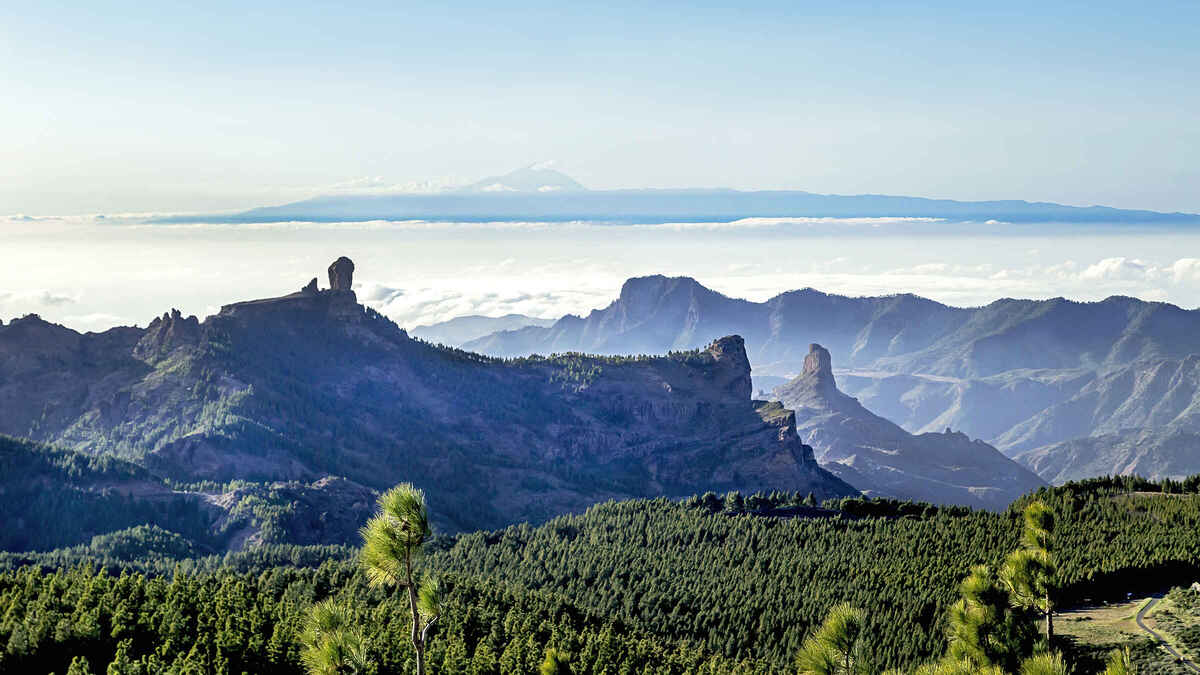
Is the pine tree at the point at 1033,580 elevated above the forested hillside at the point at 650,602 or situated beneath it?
elevated above

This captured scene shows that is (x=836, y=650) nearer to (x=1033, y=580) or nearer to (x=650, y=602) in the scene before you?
(x=1033, y=580)

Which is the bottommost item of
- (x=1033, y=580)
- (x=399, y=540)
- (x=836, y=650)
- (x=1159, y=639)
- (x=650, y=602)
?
(x=650, y=602)

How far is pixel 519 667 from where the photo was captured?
115 metres

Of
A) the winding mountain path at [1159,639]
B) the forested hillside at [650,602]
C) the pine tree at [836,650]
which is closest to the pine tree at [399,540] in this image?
the pine tree at [836,650]

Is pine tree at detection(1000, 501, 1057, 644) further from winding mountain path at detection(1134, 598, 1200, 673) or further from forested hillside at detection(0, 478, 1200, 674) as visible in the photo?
winding mountain path at detection(1134, 598, 1200, 673)

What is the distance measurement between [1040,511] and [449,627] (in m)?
73.3

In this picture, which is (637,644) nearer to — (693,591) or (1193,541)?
(693,591)

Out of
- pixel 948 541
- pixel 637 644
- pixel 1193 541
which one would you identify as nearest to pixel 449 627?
pixel 637 644

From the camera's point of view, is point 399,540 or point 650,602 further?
point 650,602

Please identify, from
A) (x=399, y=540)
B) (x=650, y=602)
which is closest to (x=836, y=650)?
(x=399, y=540)

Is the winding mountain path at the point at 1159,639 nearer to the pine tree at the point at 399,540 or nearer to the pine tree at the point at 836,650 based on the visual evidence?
the pine tree at the point at 836,650

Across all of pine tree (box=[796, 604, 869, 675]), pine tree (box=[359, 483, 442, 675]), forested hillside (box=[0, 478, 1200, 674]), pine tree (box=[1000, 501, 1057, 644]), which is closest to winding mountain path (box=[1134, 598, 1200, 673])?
forested hillside (box=[0, 478, 1200, 674])

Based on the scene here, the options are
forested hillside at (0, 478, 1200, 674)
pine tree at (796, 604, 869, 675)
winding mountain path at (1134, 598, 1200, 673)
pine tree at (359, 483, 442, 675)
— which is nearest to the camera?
pine tree at (359, 483, 442, 675)

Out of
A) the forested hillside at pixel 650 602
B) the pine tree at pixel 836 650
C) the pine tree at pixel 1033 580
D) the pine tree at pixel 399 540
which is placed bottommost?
the forested hillside at pixel 650 602
